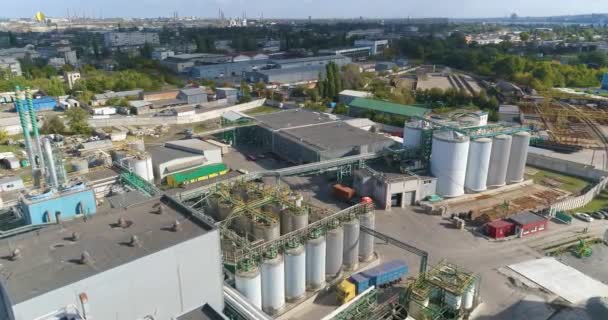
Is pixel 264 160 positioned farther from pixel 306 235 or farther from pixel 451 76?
pixel 451 76

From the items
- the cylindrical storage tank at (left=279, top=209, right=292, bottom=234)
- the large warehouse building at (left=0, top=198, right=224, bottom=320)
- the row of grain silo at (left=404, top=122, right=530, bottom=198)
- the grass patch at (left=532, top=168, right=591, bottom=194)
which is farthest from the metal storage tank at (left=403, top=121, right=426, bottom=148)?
the large warehouse building at (left=0, top=198, right=224, bottom=320)

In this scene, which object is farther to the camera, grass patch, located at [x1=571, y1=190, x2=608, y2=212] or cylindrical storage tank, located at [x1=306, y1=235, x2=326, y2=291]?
grass patch, located at [x1=571, y1=190, x2=608, y2=212]

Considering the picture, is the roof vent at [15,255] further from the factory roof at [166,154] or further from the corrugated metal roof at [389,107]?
the corrugated metal roof at [389,107]

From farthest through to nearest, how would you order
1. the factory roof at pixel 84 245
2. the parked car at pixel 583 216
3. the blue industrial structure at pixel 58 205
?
the parked car at pixel 583 216
the blue industrial structure at pixel 58 205
the factory roof at pixel 84 245

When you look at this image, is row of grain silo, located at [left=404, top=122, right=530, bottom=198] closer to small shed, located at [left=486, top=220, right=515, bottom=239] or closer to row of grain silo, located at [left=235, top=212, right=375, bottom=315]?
small shed, located at [left=486, top=220, right=515, bottom=239]

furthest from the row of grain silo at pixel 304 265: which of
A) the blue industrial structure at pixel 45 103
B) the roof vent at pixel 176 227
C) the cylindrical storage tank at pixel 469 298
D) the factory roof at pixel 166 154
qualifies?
the blue industrial structure at pixel 45 103

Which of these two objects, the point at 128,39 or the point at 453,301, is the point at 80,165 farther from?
the point at 128,39
